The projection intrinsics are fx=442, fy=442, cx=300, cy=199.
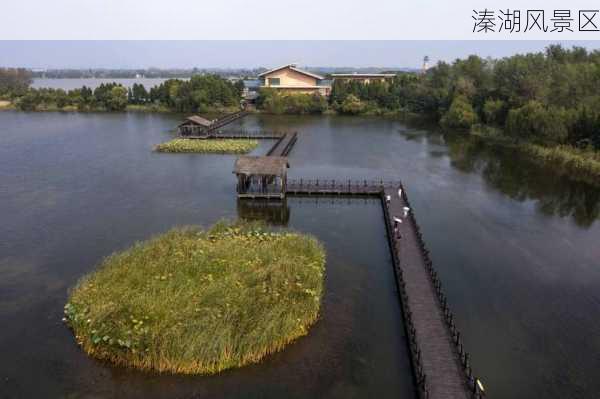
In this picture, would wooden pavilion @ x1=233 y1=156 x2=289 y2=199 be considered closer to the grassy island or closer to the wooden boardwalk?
the wooden boardwalk

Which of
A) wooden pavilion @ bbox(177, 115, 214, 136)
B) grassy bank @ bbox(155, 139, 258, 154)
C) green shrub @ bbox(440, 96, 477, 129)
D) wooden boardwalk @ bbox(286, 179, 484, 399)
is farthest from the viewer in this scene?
green shrub @ bbox(440, 96, 477, 129)

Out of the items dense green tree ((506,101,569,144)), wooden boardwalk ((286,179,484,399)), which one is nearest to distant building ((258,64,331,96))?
dense green tree ((506,101,569,144))

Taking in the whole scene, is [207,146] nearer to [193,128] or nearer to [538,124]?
[193,128]

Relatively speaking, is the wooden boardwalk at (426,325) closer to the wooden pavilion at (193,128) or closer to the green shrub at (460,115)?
the wooden pavilion at (193,128)

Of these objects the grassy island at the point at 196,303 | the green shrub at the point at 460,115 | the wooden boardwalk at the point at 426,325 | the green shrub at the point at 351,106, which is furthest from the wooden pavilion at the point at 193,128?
the grassy island at the point at 196,303

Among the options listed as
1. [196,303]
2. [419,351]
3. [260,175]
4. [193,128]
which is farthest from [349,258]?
[193,128]
